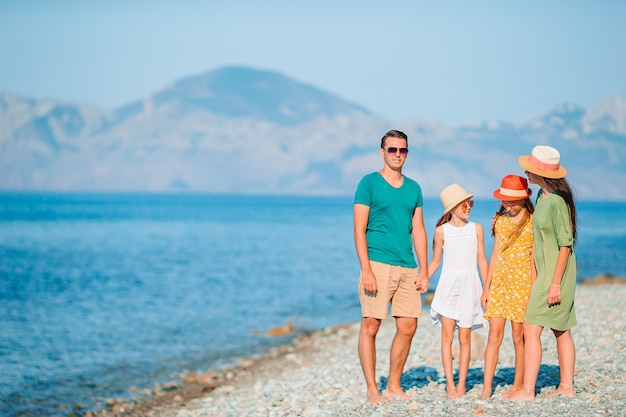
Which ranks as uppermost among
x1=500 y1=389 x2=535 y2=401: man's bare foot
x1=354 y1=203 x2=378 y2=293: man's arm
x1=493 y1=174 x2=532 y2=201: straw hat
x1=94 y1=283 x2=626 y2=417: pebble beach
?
x1=493 y1=174 x2=532 y2=201: straw hat

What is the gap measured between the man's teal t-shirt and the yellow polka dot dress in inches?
35.5

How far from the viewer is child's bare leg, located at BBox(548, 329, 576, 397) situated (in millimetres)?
7270

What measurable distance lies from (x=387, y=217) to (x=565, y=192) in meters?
1.69

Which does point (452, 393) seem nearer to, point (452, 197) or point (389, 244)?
point (389, 244)

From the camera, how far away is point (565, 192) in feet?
23.1

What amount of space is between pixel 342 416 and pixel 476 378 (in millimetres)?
2026

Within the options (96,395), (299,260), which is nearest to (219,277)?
(299,260)

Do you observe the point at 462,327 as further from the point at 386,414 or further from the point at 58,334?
the point at 58,334

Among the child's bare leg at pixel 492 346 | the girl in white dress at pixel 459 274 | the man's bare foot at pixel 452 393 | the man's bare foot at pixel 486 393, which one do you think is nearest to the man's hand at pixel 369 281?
the girl in white dress at pixel 459 274

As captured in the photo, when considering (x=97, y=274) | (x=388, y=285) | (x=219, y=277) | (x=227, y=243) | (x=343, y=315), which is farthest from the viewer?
(x=227, y=243)

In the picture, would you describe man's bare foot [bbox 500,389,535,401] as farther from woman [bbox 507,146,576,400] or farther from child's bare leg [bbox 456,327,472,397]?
child's bare leg [bbox 456,327,472,397]

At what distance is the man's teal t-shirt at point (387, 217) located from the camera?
741 centimetres

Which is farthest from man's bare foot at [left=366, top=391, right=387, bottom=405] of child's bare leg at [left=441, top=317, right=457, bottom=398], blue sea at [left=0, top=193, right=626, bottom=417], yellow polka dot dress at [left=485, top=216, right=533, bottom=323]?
blue sea at [left=0, top=193, right=626, bottom=417]

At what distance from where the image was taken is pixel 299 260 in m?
44.7
